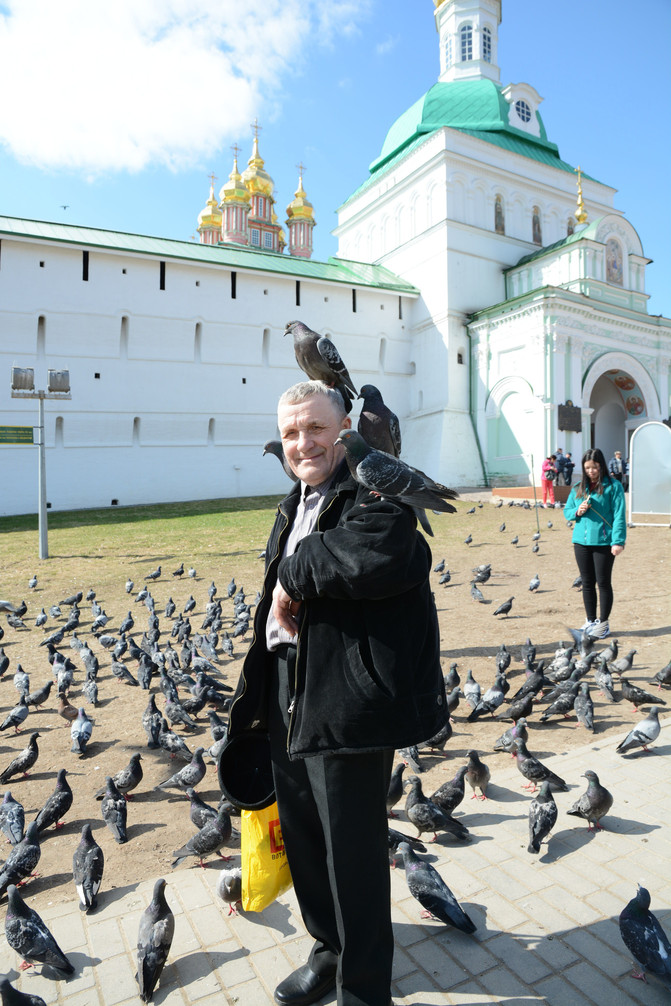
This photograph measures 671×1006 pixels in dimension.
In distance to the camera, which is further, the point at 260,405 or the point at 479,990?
the point at 260,405

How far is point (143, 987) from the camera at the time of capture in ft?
7.39

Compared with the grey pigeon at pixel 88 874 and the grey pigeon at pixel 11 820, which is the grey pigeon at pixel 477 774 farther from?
the grey pigeon at pixel 11 820

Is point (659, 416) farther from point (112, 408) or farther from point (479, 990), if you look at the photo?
point (479, 990)

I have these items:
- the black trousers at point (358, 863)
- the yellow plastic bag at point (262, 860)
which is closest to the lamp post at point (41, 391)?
the yellow plastic bag at point (262, 860)

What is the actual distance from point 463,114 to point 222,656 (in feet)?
123

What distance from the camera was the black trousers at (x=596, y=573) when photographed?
21.6ft

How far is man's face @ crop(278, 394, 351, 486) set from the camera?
2.16 m

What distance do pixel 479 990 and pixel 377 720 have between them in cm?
126

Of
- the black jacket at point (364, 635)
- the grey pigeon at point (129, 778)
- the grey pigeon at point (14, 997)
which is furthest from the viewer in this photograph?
the grey pigeon at point (129, 778)

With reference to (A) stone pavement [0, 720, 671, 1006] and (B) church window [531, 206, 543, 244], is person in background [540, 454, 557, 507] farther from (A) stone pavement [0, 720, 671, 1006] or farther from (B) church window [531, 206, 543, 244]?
(B) church window [531, 206, 543, 244]

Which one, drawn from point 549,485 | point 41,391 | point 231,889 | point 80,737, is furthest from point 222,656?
point 549,485

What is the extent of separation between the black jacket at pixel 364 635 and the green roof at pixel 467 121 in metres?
37.1

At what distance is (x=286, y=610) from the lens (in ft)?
6.74

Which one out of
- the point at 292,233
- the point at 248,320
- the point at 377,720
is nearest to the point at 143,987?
the point at 377,720
